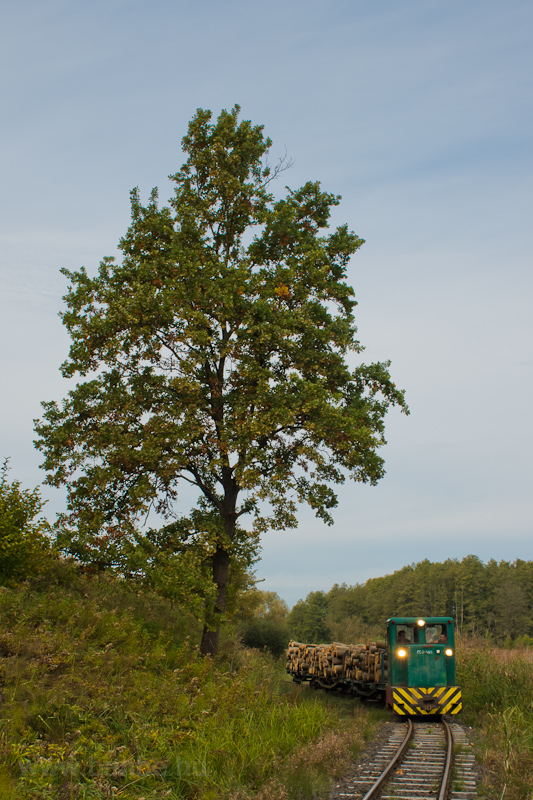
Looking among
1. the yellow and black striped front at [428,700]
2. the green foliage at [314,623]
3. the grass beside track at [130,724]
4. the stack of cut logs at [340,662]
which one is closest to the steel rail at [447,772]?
the grass beside track at [130,724]

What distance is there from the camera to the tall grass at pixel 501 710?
9594 mm

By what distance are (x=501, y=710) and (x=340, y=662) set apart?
10.2m

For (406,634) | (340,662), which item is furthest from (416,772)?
(340,662)

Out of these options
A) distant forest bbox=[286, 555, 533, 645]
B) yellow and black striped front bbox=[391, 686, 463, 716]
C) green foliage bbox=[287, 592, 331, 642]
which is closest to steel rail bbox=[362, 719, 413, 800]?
yellow and black striped front bbox=[391, 686, 463, 716]

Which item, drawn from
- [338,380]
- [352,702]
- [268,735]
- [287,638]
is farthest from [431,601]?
[268,735]

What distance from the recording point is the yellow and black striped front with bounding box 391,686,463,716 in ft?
55.1

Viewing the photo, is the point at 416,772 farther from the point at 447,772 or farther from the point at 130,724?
the point at 130,724

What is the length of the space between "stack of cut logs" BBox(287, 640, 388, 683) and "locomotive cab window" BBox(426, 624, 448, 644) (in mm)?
2499

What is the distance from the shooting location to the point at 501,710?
15.5 meters

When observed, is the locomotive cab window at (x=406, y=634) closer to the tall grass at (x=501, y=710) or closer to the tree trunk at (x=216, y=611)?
the tall grass at (x=501, y=710)

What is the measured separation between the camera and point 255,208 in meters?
19.7

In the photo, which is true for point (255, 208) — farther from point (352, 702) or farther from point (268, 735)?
point (352, 702)

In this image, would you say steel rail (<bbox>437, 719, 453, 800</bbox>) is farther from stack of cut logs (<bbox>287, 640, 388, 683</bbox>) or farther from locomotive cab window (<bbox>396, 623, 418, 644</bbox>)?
stack of cut logs (<bbox>287, 640, 388, 683</bbox>)

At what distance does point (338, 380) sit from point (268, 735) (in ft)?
34.1
